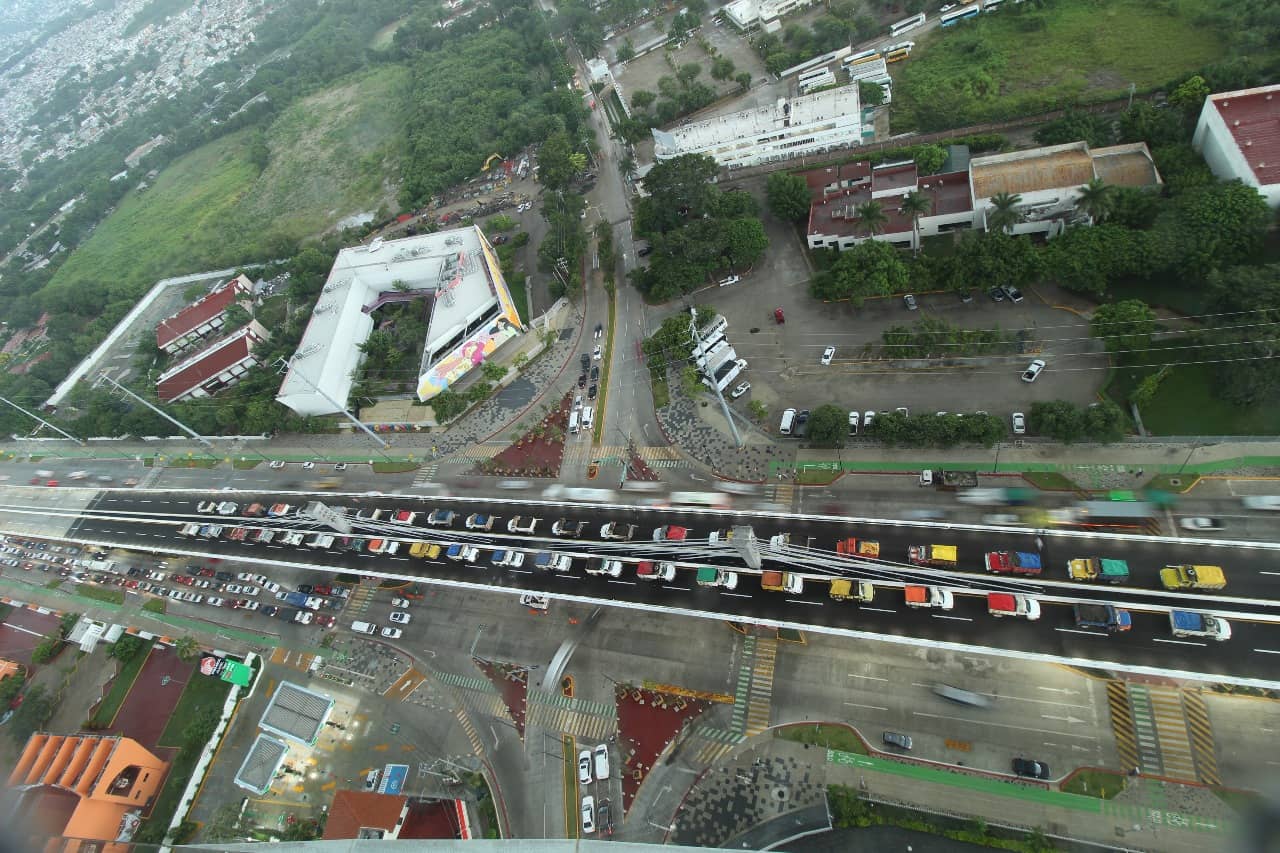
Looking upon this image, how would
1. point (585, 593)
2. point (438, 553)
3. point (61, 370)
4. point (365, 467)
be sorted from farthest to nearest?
point (61, 370) < point (365, 467) < point (438, 553) < point (585, 593)

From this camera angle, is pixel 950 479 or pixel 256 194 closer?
pixel 950 479

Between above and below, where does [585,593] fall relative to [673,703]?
above

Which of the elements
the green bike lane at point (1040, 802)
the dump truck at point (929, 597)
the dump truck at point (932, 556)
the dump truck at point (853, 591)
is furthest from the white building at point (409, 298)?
the green bike lane at point (1040, 802)

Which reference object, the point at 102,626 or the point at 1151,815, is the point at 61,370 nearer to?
the point at 102,626

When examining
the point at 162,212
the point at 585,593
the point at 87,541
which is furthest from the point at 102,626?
the point at 162,212

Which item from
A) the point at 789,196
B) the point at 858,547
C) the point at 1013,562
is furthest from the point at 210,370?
the point at 1013,562

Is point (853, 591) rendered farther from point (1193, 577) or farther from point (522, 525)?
point (522, 525)

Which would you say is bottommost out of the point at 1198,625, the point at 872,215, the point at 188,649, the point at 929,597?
the point at 1198,625
